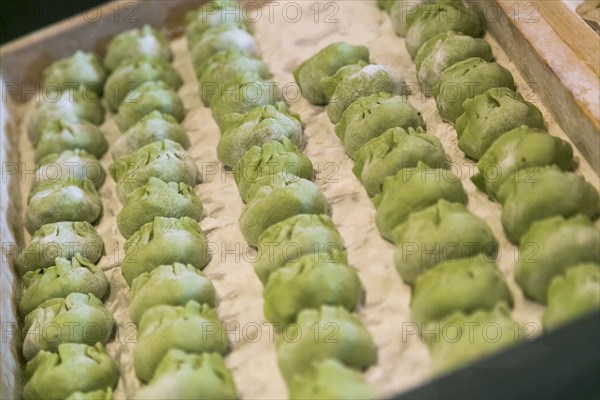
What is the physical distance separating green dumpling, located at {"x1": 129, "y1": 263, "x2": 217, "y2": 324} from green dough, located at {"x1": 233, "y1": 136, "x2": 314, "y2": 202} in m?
0.25

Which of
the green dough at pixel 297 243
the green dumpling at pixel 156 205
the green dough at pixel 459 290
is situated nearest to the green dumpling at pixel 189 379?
the green dough at pixel 297 243

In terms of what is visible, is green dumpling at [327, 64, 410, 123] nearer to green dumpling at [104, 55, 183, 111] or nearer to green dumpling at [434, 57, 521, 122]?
green dumpling at [434, 57, 521, 122]

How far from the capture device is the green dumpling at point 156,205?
1826 millimetres

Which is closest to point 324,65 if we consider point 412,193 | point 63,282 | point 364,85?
point 364,85

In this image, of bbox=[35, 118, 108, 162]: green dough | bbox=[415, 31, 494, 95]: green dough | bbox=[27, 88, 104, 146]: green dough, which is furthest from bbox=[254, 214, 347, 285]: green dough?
bbox=[27, 88, 104, 146]: green dough

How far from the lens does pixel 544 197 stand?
1443mm

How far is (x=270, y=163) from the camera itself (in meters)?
1.80

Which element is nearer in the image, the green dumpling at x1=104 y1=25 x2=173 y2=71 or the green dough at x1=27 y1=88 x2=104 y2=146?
the green dough at x1=27 y1=88 x2=104 y2=146

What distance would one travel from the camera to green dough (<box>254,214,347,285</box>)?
1.55 meters

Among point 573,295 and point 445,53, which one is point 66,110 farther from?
point 573,295

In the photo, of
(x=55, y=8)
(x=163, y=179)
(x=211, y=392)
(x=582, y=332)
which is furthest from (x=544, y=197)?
(x=55, y=8)

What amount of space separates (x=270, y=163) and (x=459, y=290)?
0.60 metres

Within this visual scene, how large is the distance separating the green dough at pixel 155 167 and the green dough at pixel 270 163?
0.15 metres

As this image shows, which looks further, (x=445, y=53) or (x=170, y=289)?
(x=445, y=53)
